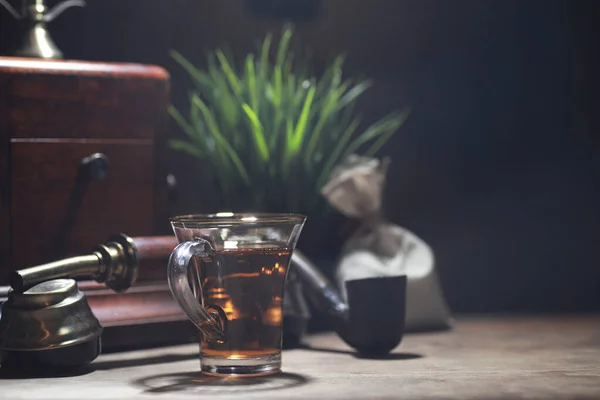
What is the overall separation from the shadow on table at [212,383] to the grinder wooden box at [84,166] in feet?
0.80

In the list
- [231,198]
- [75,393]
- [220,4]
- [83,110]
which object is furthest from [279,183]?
[75,393]

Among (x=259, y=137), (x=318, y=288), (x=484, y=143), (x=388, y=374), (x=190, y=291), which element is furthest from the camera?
(x=484, y=143)

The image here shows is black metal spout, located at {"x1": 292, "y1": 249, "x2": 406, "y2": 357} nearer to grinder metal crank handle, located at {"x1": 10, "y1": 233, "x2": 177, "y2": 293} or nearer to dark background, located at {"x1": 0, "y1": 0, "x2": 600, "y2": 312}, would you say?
grinder metal crank handle, located at {"x1": 10, "y1": 233, "x2": 177, "y2": 293}

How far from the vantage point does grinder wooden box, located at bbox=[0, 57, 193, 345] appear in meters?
1.30

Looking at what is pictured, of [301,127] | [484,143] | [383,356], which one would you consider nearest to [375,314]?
[383,356]

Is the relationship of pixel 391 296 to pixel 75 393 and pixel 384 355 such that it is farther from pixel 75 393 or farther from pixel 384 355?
pixel 75 393

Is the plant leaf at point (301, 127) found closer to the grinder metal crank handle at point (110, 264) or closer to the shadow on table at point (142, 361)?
the grinder metal crank handle at point (110, 264)

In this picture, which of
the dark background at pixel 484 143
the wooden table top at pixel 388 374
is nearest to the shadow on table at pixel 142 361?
the wooden table top at pixel 388 374

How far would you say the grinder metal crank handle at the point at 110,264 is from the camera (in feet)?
3.57

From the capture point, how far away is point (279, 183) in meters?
1.51

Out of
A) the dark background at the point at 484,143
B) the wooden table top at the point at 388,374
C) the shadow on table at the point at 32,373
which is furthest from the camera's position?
the dark background at the point at 484,143

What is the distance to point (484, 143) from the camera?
6.01 ft

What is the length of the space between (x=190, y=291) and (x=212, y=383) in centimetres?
12

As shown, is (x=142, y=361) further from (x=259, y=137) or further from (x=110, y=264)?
(x=259, y=137)
